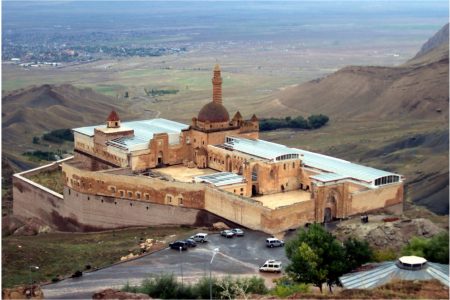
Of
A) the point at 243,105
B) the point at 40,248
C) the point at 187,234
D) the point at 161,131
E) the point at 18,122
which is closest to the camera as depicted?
the point at 40,248

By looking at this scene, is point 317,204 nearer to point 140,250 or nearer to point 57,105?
point 140,250

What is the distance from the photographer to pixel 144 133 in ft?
189

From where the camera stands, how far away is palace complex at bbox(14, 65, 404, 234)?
46.2 meters

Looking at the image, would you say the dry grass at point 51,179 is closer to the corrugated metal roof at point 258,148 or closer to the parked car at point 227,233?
the corrugated metal roof at point 258,148

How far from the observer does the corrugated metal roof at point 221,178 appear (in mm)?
48297

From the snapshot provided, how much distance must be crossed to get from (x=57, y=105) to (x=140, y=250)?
3062 inches

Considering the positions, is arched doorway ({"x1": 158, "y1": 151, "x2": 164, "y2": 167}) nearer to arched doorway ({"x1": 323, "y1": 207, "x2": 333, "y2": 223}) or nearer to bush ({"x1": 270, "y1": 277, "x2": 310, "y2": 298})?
arched doorway ({"x1": 323, "y1": 207, "x2": 333, "y2": 223})

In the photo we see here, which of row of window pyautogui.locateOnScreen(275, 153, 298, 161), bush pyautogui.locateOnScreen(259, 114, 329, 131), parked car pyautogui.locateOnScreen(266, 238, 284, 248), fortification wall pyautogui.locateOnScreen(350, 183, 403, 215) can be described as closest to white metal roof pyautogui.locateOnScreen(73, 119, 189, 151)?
row of window pyautogui.locateOnScreen(275, 153, 298, 161)

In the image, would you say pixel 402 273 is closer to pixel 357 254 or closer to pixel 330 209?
pixel 357 254

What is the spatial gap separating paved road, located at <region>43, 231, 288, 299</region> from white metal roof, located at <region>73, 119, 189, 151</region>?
42.3 feet

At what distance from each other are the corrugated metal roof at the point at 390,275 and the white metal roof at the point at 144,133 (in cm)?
2677

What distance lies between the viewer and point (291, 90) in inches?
4946

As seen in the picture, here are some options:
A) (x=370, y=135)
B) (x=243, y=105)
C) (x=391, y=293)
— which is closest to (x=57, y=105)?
(x=243, y=105)

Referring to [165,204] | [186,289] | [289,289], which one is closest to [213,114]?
[165,204]
